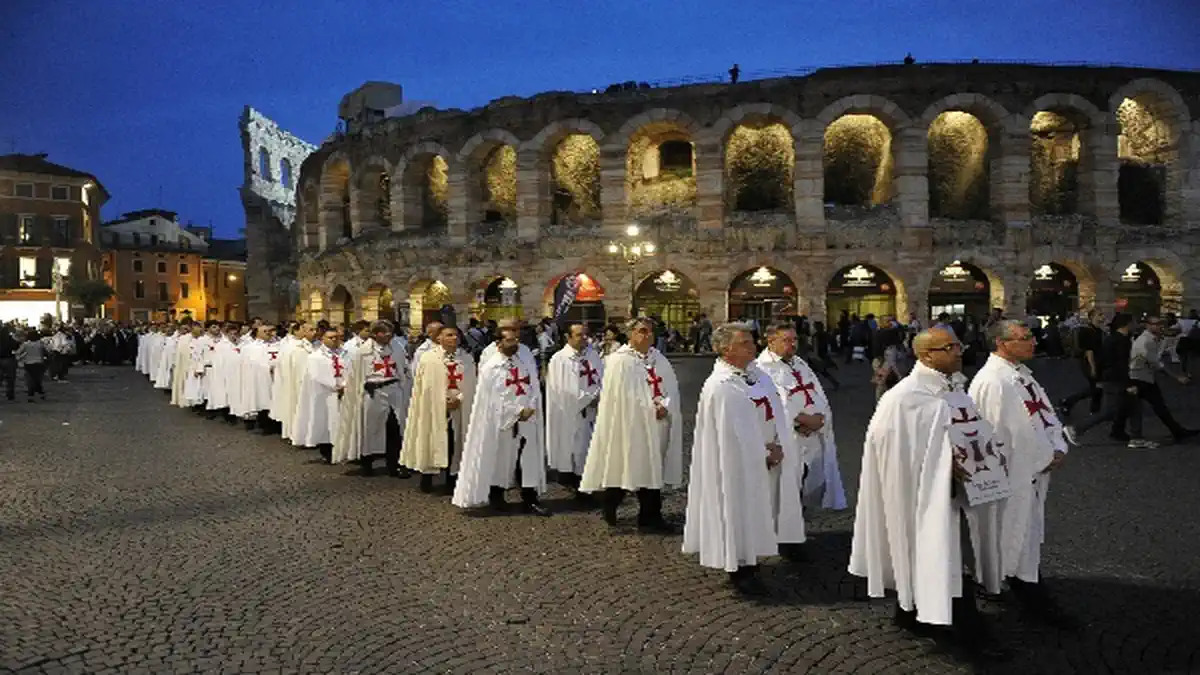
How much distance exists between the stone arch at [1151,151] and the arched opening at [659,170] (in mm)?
14448

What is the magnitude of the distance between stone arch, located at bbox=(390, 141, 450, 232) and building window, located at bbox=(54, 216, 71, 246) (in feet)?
119

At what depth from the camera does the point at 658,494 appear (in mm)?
7688

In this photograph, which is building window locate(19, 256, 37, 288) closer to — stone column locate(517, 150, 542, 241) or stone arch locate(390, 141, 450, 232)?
stone arch locate(390, 141, 450, 232)

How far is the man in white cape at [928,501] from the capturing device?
177 inches

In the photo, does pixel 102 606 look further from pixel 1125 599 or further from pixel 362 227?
pixel 362 227

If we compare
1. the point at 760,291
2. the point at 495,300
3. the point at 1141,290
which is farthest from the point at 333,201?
the point at 1141,290

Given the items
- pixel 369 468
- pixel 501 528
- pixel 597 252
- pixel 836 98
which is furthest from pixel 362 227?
pixel 501 528

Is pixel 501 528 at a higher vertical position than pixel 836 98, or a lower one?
lower

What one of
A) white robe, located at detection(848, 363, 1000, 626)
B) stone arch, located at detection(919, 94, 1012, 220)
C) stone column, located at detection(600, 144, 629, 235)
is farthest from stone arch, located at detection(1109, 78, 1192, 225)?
white robe, located at detection(848, 363, 1000, 626)

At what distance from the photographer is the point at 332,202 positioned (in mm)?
38500

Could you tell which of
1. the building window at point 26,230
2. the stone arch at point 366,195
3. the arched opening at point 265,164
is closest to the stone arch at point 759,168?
the stone arch at point 366,195

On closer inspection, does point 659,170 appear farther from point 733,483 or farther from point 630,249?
point 733,483

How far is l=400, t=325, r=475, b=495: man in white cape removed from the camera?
30.2 ft

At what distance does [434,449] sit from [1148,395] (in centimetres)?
899
